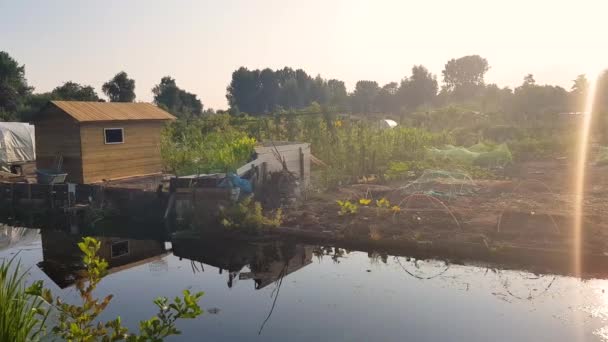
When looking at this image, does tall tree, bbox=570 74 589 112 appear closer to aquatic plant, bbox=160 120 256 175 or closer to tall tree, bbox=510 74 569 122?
tall tree, bbox=510 74 569 122

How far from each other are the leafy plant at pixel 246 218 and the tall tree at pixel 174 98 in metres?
30.0

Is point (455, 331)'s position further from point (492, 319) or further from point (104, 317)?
point (104, 317)

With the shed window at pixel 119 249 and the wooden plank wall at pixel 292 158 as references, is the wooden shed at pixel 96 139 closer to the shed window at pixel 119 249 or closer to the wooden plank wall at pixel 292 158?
the shed window at pixel 119 249

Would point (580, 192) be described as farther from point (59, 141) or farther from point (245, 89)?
point (245, 89)

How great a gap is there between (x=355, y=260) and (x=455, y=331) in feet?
9.04

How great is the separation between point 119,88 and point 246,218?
26905 millimetres

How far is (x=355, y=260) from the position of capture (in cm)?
788

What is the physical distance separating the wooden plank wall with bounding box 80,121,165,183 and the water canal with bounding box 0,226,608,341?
4803mm

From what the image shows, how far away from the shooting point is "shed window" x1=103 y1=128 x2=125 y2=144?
13.8 meters

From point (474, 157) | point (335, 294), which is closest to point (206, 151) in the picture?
point (335, 294)

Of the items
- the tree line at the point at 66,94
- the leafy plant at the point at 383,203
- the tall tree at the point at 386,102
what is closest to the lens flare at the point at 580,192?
the leafy plant at the point at 383,203

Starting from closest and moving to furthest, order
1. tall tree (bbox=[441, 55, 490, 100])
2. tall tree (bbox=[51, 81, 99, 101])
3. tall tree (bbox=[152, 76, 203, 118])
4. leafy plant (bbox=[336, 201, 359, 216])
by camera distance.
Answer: leafy plant (bbox=[336, 201, 359, 216])
tall tree (bbox=[51, 81, 99, 101])
tall tree (bbox=[152, 76, 203, 118])
tall tree (bbox=[441, 55, 490, 100])

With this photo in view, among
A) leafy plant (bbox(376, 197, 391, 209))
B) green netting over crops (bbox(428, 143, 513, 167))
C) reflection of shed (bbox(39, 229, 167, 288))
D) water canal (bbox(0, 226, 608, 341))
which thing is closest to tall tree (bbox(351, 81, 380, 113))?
green netting over crops (bbox(428, 143, 513, 167))

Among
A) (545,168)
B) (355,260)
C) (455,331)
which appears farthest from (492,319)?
(545,168)
